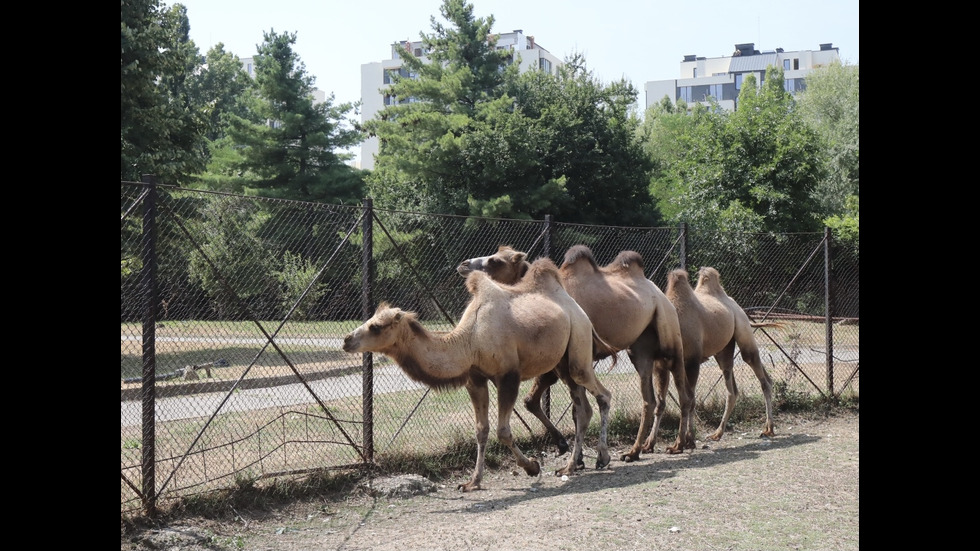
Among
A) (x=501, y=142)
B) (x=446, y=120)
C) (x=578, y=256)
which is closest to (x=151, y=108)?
(x=578, y=256)

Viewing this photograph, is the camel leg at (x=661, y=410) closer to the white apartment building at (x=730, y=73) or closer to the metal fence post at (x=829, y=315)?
the metal fence post at (x=829, y=315)

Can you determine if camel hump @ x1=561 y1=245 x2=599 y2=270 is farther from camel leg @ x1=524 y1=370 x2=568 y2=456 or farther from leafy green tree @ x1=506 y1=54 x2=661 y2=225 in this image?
leafy green tree @ x1=506 y1=54 x2=661 y2=225

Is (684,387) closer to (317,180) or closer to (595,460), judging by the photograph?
(595,460)

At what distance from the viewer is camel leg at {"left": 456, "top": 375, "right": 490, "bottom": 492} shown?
826 cm

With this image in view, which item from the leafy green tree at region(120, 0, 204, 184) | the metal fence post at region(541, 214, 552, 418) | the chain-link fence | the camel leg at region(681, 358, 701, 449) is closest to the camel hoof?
the chain-link fence

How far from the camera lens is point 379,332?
24.9 ft

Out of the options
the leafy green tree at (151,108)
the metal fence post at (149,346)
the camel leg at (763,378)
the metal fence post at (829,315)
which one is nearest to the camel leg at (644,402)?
the camel leg at (763,378)

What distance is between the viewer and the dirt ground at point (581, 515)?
6375 millimetres

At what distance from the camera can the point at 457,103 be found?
34844 millimetres

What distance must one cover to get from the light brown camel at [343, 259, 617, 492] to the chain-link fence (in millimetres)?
565

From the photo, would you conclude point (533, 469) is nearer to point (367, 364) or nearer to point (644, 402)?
point (367, 364)

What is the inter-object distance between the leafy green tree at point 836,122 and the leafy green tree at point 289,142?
2039 cm

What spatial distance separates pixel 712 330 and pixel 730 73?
103 m
